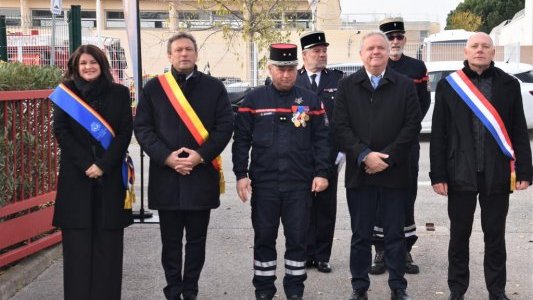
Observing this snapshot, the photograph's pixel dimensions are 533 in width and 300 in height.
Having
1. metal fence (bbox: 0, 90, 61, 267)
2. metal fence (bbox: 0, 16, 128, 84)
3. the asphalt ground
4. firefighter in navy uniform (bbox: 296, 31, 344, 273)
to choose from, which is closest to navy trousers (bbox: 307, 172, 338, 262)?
firefighter in navy uniform (bbox: 296, 31, 344, 273)

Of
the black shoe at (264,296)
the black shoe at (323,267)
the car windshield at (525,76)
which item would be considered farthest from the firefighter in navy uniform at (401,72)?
the car windshield at (525,76)

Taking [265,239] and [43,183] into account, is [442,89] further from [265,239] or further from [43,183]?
[43,183]

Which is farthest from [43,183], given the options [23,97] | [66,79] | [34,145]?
[66,79]

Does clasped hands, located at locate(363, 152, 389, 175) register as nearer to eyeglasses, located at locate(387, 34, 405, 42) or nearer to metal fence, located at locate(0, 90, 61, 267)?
eyeglasses, located at locate(387, 34, 405, 42)

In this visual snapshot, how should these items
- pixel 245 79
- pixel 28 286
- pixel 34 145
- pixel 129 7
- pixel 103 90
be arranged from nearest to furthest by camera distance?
pixel 103 90, pixel 28 286, pixel 34 145, pixel 129 7, pixel 245 79

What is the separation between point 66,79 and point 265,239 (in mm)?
1812

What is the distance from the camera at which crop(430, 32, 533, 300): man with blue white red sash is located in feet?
16.7

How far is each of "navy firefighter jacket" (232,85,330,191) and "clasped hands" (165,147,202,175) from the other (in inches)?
15.5

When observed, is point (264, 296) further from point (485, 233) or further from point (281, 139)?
point (485, 233)

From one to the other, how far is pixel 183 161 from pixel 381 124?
56.4 inches

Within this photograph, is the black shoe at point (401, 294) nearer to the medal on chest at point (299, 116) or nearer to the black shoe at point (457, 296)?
the black shoe at point (457, 296)

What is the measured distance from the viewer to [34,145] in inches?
249

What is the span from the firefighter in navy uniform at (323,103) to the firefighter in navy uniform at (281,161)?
2.60 ft

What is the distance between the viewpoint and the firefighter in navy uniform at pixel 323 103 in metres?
6.15
